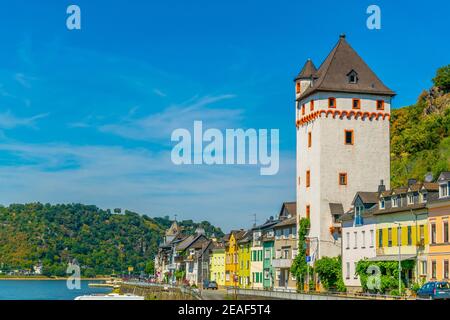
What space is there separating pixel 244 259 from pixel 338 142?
145 ft

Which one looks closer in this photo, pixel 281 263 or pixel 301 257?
pixel 301 257

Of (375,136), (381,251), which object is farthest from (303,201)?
(381,251)

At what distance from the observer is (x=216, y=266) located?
6176 inches

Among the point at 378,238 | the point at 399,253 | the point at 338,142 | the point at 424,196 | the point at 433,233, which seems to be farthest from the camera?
the point at 338,142

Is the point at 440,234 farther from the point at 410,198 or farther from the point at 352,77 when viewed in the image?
the point at 352,77

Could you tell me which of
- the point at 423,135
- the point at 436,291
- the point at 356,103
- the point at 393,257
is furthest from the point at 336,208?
the point at 423,135

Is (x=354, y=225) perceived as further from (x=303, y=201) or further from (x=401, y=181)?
(x=401, y=181)

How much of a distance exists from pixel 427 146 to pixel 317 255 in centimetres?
4034

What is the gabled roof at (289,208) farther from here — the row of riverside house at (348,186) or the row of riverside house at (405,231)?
the row of riverside house at (405,231)

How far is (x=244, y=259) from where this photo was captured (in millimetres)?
131875

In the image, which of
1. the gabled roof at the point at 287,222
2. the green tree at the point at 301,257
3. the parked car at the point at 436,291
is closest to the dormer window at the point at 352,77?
the green tree at the point at 301,257

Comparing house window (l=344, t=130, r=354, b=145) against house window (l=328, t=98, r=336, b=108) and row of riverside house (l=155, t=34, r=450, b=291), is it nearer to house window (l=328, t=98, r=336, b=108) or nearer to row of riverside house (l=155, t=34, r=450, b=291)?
row of riverside house (l=155, t=34, r=450, b=291)

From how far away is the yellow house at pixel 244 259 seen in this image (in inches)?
5054
